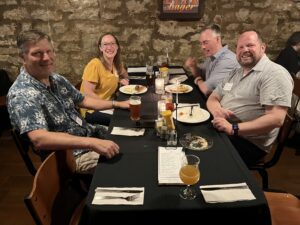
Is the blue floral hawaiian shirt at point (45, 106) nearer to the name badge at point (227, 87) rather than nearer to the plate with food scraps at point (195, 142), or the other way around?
the plate with food scraps at point (195, 142)

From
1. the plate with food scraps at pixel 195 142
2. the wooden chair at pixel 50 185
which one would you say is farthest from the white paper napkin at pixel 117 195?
the plate with food scraps at pixel 195 142

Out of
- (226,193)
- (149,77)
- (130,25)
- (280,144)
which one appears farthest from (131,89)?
(226,193)

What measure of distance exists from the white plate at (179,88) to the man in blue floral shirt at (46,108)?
52 cm

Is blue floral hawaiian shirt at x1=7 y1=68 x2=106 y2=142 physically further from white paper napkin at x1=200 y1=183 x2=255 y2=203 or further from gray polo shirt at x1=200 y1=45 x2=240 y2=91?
gray polo shirt at x1=200 y1=45 x2=240 y2=91

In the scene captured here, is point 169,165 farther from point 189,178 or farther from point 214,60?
point 214,60

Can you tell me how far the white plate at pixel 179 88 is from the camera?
2.59 metres

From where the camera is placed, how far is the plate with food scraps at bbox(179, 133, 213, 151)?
165 cm

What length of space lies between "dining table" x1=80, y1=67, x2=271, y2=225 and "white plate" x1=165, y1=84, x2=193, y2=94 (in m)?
0.68

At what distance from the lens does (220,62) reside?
2.79 m

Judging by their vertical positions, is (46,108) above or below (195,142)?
above

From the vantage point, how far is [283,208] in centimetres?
165

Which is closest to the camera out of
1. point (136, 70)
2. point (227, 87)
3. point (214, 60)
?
point (227, 87)

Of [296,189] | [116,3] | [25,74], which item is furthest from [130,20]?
[296,189]

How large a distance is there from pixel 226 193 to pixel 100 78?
1.92 meters
